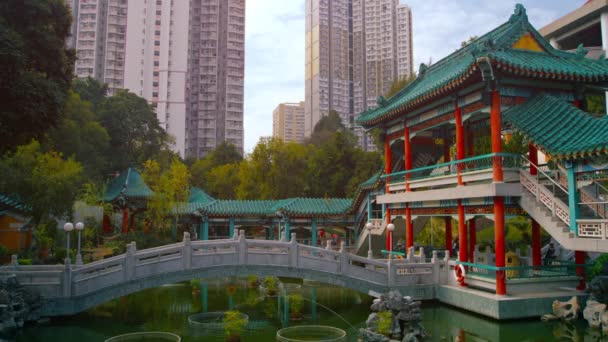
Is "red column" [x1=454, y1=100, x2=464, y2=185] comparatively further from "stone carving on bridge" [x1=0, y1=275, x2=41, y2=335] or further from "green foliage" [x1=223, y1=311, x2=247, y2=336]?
"stone carving on bridge" [x1=0, y1=275, x2=41, y2=335]

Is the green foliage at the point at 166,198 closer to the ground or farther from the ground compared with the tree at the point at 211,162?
closer to the ground

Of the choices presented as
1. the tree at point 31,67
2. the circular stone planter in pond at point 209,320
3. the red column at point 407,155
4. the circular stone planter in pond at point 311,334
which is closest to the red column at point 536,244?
→ the red column at point 407,155

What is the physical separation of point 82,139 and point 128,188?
7627 millimetres

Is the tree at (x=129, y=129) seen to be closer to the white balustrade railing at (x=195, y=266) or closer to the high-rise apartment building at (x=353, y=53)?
the white balustrade railing at (x=195, y=266)

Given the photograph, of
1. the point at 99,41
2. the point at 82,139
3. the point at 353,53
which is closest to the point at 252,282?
the point at 82,139

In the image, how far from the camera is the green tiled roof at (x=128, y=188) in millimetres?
25281

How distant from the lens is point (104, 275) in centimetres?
1149

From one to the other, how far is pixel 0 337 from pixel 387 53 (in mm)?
71038

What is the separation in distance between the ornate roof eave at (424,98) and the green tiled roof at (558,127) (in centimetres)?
146

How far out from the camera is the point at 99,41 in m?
60.4

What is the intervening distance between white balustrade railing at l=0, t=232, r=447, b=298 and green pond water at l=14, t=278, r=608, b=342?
94 cm

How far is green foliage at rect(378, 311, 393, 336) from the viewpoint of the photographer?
9766 mm

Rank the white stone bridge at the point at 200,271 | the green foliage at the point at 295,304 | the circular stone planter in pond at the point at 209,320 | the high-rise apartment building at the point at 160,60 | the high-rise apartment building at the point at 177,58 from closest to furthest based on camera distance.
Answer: the circular stone planter in pond at the point at 209,320 → the white stone bridge at the point at 200,271 → the green foliage at the point at 295,304 → the high-rise apartment building at the point at 177,58 → the high-rise apartment building at the point at 160,60

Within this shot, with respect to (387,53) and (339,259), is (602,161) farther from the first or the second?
(387,53)
